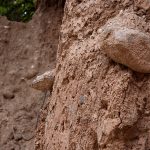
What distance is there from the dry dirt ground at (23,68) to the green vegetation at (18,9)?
0.48 metres

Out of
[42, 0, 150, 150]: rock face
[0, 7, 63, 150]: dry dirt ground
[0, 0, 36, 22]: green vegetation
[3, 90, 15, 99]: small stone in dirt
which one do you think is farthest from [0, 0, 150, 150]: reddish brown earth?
[0, 0, 36, 22]: green vegetation

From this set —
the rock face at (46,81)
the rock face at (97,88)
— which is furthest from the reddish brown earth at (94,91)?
the rock face at (46,81)

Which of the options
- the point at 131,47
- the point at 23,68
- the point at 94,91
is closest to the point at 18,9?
the point at 23,68

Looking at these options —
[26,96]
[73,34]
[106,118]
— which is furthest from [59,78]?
[26,96]

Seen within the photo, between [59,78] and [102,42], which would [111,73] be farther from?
[59,78]

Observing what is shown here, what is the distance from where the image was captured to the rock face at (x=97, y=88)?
5.35ft

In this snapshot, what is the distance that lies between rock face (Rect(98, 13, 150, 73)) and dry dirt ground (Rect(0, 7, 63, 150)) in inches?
71.4

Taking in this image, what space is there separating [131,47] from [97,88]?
227 mm

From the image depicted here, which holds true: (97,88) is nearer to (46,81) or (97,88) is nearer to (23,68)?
(46,81)

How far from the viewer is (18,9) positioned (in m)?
4.65

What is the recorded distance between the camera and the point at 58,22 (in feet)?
13.1

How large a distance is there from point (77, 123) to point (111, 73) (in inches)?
9.3

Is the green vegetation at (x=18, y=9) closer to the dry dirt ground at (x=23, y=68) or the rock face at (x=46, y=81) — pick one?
the dry dirt ground at (x=23, y=68)

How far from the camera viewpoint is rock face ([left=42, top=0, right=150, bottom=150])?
1631mm
